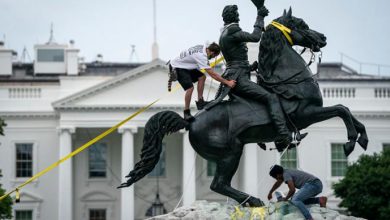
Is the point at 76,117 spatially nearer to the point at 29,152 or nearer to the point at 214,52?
the point at 29,152

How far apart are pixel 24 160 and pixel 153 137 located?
50.9 meters

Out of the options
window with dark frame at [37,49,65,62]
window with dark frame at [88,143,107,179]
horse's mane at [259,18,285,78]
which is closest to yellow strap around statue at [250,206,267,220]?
horse's mane at [259,18,285,78]

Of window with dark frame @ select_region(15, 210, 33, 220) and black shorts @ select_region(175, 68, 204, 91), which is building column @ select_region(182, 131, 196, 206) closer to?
window with dark frame @ select_region(15, 210, 33, 220)

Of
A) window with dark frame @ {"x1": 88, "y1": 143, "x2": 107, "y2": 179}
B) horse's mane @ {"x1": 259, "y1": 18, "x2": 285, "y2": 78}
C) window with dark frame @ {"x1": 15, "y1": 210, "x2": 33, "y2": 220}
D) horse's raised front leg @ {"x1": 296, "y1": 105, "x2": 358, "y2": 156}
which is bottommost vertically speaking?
window with dark frame @ {"x1": 15, "y1": 210, "x2": 33, "y2": 220}

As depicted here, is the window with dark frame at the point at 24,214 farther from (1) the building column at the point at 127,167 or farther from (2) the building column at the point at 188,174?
(2) the building column at the point at 188,174

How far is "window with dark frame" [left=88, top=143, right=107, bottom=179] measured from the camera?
2586 inches

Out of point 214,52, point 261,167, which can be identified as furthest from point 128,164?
point 214,52

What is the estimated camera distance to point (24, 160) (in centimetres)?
6412

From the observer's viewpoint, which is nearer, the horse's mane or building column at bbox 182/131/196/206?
the horse's mane

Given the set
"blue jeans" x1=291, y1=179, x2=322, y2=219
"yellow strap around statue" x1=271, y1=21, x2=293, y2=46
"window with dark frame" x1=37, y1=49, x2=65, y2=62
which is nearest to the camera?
"blue jeans" x1=291, y1=179, x2=322, y2=219

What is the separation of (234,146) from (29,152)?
169 ft

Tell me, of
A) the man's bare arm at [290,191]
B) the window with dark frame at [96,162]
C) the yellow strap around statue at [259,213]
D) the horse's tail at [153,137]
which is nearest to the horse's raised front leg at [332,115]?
the man's bare arm at [290,191]

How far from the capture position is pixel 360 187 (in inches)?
1907

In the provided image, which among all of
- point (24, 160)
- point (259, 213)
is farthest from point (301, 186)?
point (24, 160)
